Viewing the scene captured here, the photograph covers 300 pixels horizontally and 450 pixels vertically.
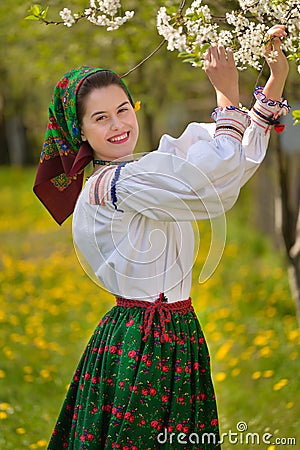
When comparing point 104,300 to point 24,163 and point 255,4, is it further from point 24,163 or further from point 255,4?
point 24,163

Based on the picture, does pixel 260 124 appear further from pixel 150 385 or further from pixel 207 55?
pixel 150 385

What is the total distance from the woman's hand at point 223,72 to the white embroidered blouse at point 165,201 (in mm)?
57

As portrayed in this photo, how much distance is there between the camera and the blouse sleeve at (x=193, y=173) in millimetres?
2482

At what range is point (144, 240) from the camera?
107 inches

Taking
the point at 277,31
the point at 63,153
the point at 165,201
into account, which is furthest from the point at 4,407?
the point at 277,31

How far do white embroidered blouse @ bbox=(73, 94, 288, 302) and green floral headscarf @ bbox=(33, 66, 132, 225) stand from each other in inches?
6.7

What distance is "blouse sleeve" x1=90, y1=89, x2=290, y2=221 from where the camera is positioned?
97.7 inches

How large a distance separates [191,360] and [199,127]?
2.63 feet

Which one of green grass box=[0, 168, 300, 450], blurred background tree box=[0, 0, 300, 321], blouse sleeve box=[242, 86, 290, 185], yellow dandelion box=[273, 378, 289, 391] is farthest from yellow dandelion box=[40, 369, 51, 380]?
blouse sleeve box=[242, 86, 290, 185]

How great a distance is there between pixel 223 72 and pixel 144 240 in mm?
611

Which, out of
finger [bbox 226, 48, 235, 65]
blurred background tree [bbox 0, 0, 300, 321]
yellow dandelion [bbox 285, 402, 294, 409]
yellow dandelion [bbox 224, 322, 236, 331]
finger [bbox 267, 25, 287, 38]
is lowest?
yellow dandelion [bbox 285, 402, 294, 409]

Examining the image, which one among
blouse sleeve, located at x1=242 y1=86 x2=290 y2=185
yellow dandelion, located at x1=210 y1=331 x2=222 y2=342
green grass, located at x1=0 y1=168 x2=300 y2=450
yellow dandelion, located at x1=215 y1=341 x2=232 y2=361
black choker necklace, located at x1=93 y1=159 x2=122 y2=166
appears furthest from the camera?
yellow dandelion, located at x1=210 y1=331 x2=222 y2=342

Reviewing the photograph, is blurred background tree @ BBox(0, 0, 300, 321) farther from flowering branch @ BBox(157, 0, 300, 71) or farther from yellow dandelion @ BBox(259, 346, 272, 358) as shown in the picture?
flowering branch @ BBox(157, 0, 300, 71)

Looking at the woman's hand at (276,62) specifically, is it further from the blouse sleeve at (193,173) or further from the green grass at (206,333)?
the green grass at (206,333)
